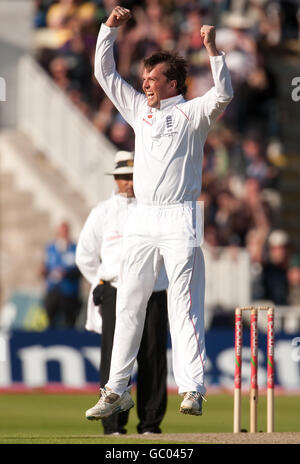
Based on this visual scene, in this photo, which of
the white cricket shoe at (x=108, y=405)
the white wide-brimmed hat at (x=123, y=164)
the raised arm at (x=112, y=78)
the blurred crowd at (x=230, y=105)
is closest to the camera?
the white cricket shoe at (x=108, y=405)

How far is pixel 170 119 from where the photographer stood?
873cm

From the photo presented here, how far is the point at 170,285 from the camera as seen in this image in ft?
28.9

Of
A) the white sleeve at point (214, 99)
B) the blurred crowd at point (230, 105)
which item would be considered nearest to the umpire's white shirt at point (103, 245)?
the white sleeve at point (214, 99)

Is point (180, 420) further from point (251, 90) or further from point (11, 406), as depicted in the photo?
point (251, 90)

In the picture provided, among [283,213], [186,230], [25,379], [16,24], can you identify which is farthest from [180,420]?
[283,213]

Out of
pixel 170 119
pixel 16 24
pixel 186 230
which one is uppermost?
pixel 16 24

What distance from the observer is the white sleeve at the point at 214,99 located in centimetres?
844

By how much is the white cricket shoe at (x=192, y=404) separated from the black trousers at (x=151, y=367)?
216 cm

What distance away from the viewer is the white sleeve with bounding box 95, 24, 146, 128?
8.99 meters

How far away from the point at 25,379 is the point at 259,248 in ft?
16.3

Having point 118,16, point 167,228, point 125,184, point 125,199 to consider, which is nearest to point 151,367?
point 125,199

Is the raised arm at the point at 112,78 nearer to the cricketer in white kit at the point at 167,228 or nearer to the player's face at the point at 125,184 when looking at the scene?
the cricketer in white kit at the point at 167,228

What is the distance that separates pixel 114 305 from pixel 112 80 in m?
2.18

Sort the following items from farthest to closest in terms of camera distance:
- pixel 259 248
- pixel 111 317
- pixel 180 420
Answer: pixel 259 248
pixel 180 420
pixel 111 317
